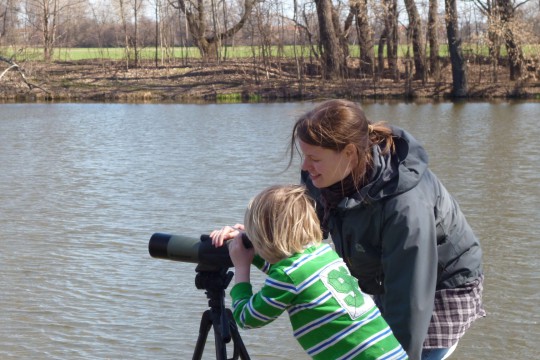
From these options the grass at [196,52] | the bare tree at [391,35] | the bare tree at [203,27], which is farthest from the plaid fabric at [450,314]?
the bare tree at [203,27]

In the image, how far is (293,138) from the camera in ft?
7.75

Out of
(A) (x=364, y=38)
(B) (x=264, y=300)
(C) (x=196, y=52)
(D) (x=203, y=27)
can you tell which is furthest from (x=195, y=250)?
(C) (x=196, y=52)

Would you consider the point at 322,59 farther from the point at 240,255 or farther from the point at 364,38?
the point at 240,255

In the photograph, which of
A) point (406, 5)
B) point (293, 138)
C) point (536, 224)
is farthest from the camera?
point (406, 5)

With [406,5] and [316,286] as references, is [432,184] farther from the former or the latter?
[406,5]

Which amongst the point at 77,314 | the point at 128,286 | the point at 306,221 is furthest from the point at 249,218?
the point at 128,286

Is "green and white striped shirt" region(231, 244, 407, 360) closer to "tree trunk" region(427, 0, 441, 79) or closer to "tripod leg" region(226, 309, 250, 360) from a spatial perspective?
"tripod leg" region(226, 309, 250, 360)

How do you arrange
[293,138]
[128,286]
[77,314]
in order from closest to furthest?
1. [293,138]
2. [77,314]
3. [128,286]

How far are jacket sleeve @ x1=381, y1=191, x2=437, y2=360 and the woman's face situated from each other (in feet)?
0.47

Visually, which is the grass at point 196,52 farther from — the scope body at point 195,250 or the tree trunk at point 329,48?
the scope body at point 195,250

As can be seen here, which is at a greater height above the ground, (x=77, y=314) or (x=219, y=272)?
(x=219, y=272)

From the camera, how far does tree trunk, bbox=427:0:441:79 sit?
2686 centimetres

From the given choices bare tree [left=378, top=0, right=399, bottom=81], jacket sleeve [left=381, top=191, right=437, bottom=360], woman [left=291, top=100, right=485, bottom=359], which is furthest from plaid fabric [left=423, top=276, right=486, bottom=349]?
bare tree [left=378, top=0, right=399, bottom=81]

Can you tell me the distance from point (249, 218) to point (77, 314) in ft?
11.9
